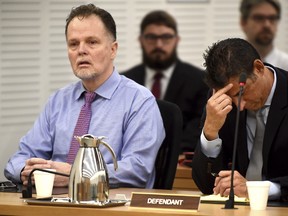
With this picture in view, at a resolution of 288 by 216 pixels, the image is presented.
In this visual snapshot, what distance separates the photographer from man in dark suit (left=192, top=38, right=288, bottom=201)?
4.09 metres

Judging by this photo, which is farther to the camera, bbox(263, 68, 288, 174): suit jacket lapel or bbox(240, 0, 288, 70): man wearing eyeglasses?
bbox(240, 0, 288, 70): man wearing eyeglasses

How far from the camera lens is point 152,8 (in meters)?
7.58

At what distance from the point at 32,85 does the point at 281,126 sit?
3510 mm

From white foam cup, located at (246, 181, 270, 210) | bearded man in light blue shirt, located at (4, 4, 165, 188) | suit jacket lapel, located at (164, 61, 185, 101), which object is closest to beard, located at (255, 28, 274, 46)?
suit jacket lapel, located at (164, 61, 185, 101)

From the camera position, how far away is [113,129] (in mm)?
4574

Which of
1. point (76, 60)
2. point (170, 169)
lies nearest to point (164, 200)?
point (170, 169)

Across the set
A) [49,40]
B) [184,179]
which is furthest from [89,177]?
[49,40]

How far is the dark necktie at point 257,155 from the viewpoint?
14.3ft

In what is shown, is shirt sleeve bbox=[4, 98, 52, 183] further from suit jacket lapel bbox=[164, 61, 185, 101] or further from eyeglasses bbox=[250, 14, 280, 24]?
eyeglasses bbox=[250, 14, 280, 24]

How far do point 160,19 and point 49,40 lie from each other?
0.91m

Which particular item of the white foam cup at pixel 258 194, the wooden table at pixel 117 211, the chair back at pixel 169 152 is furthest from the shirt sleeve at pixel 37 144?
the white foam cup at pixel 258 194

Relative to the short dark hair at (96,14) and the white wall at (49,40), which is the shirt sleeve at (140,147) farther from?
the white wall at (49,40)

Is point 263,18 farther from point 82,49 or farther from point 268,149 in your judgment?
point 268,149

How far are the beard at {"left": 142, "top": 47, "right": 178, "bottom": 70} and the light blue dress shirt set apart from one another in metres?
2.66
